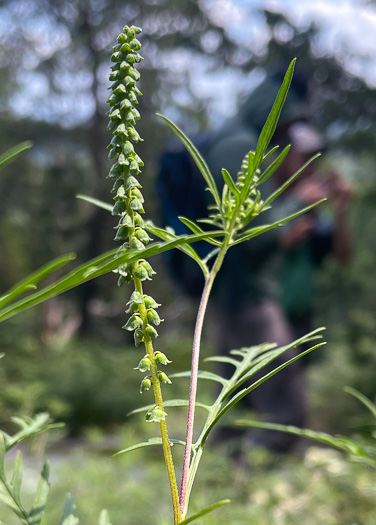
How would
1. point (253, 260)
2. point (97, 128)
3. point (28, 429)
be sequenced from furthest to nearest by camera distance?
point (97, 128)
point (253, 260)
point (28, 429)

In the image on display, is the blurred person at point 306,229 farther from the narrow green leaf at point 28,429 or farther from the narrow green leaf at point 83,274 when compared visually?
the narrow green leaf at point 83,274

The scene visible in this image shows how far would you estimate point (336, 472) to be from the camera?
116 centimetres

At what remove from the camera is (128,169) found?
0.18 metres

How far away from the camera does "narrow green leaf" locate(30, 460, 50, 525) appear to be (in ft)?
0.65

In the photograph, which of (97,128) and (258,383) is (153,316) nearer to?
(258,383)

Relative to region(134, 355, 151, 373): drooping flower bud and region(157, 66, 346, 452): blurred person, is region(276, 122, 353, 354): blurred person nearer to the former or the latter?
region(157, 66, 346, 452): blurred person

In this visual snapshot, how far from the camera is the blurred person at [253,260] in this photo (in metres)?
2.13

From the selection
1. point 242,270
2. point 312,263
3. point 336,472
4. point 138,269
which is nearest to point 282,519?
point 336,472

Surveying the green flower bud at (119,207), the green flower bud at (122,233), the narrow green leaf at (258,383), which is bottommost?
the narrow green leaf at (258,383)

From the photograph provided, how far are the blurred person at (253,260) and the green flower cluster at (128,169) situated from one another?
191 cm

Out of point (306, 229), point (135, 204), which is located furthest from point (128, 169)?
point (306, 229)

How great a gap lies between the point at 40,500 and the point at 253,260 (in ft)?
6.51

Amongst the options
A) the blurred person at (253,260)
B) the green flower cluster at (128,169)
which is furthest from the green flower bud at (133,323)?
the blurred person at (253,260)

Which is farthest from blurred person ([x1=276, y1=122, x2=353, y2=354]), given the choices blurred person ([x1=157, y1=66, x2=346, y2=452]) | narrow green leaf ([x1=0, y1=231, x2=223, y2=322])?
narrow green leaf ([x1=0, y1=231, x2=223, y2=322])
